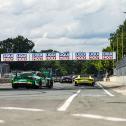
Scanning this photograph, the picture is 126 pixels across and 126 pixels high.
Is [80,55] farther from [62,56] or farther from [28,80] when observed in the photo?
[28,80]

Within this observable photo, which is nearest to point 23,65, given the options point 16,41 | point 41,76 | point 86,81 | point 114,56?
point 16,41

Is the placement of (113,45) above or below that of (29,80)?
above

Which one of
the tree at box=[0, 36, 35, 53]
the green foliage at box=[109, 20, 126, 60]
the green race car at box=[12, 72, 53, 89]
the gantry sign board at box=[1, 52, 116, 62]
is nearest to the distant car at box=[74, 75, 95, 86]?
the green race car at box=[12, 72, 53, 89]

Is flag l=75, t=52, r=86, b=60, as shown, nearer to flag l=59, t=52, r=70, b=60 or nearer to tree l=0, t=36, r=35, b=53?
flag l=59, t=52, r=70, b=60

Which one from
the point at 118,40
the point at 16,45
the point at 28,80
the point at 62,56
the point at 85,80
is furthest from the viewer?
the point at 16,45

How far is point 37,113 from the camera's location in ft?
55.8

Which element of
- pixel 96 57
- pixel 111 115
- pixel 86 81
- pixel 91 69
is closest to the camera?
pixel 111 115

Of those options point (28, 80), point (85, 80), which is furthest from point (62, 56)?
point (28, 80)

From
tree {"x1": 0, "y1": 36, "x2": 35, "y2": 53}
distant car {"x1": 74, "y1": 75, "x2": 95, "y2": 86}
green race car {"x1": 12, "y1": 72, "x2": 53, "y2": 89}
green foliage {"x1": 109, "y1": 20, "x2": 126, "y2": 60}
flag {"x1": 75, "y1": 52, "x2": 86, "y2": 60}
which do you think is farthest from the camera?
tree {"x1": 0, "y1": 36, "x2": 35, "y2": 53}

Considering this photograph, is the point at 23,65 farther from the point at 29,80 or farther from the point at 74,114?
the point at 74,114

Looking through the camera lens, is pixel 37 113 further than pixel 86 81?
No

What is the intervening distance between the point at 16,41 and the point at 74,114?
16930cm

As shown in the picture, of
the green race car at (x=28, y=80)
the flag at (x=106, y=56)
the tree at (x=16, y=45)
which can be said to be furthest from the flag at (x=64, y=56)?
the tree at (x=16, y=45)

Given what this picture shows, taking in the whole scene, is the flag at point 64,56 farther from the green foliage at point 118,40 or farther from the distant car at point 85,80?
the distant car at point 85,80
